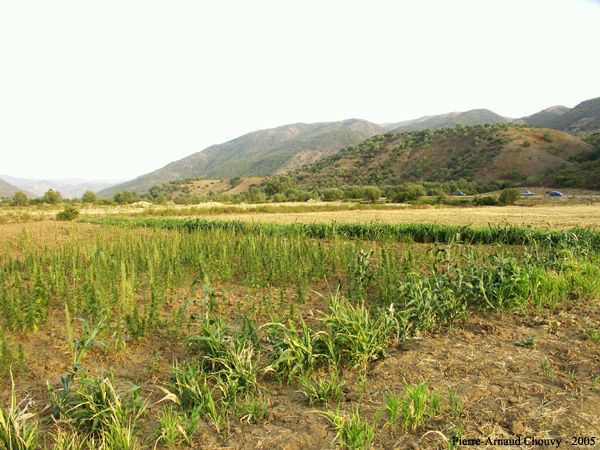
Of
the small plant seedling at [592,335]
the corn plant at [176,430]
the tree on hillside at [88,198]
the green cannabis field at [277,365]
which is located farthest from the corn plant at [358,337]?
the tree on hillside at [88,198]

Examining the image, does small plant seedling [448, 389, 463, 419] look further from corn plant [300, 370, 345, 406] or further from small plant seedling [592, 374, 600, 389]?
small plant seedling [592, 374, 600, 389]

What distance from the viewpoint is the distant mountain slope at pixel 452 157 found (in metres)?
67.3

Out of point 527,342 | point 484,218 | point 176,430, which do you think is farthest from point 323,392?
point 484,218

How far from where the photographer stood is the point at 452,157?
78.1 metres

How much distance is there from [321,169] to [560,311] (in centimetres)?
9231

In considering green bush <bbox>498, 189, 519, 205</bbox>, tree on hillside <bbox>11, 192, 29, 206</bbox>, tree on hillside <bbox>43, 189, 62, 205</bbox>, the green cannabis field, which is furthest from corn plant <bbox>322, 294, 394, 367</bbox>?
tree on hillside <bbox>43, 189, 62, 205</bbox>

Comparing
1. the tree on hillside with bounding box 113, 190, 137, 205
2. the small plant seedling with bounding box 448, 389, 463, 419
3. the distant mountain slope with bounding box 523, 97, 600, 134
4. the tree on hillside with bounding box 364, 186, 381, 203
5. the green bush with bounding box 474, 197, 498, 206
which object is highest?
the distant mountain slope with bounding box 523, 97, 600, 134

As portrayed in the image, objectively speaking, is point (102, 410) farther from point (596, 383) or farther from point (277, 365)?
point (596, 383)

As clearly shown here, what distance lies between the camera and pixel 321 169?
95938 mm

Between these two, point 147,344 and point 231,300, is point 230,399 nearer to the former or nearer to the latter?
point 147,344

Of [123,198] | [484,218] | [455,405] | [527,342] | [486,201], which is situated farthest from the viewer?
[123,198]

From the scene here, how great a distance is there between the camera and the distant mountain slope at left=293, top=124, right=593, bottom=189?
67312mm

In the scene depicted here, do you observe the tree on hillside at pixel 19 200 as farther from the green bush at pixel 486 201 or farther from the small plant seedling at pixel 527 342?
the small plant seedling at pixel 527 342

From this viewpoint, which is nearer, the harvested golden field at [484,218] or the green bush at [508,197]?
the harvested golden field at [484,218]
